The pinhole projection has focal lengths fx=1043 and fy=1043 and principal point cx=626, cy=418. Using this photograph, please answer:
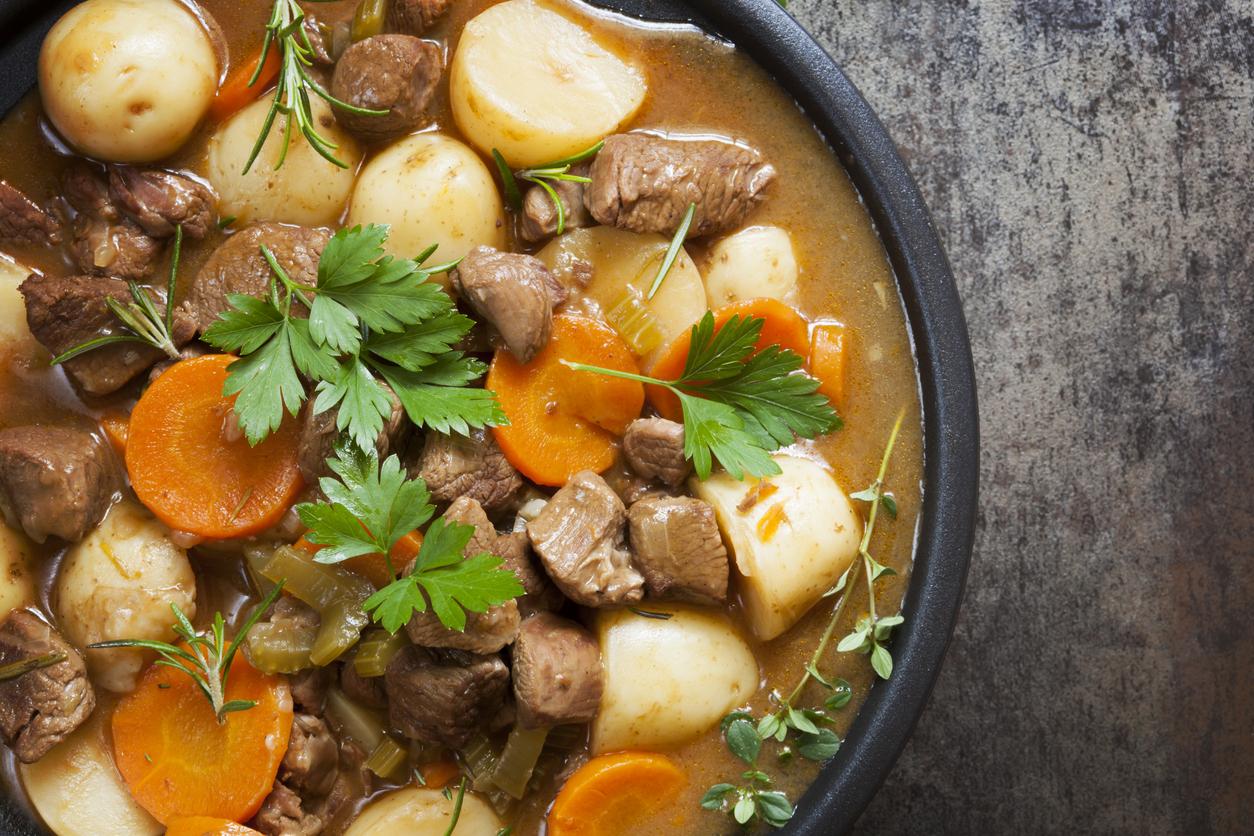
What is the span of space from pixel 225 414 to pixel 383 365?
1.36 feet

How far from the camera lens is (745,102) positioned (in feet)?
8.06

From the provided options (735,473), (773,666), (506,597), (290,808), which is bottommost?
(290,808)

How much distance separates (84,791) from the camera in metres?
2.36

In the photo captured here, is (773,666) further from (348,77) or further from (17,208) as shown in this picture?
(17,208)

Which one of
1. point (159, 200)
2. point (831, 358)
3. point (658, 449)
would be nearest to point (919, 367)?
point (831, 358)

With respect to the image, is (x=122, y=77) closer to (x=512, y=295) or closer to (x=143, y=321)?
(x=143, y=321)

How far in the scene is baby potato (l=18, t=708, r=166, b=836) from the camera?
2.34m

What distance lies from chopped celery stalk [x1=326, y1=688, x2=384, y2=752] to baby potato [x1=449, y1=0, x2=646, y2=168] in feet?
4.31

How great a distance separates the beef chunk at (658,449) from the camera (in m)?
2.29

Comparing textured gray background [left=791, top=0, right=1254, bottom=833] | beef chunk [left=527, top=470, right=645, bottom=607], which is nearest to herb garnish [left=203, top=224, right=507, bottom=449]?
beef chunk [left=527, top=470, right=645, bottom=607]

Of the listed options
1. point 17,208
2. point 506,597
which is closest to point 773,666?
point 506,597

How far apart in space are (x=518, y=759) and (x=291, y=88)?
152cm

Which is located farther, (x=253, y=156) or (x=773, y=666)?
(x=773, y=666)

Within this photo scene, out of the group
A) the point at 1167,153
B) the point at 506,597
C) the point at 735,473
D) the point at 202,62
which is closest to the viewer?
the point at 506,597
